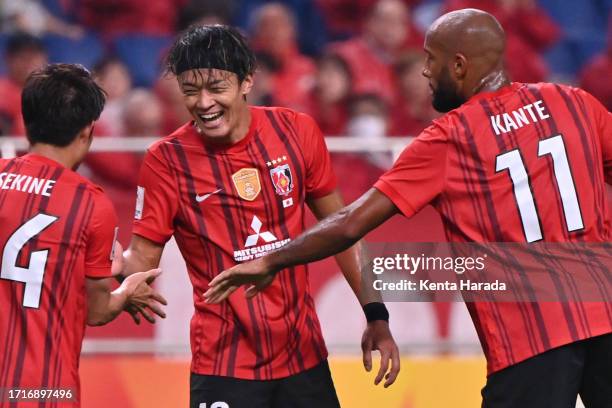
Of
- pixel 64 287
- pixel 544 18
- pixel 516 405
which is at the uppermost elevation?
pixel 544 18

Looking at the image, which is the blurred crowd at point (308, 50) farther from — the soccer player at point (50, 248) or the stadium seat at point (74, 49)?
the soccer player at point (50, 248)

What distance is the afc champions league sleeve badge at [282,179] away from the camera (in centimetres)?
455

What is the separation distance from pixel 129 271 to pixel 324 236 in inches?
31.9

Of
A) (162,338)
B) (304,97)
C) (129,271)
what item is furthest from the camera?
(304,97)

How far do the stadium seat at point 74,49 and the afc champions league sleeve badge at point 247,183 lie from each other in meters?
4.92

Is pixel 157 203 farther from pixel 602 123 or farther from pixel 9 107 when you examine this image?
pixel 9 107

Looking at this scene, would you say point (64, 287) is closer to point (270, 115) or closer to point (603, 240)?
point (270, 115)

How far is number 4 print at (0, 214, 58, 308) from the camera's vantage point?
13.2 ft

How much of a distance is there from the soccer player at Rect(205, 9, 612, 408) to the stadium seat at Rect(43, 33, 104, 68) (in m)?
5.36

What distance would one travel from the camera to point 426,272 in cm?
468

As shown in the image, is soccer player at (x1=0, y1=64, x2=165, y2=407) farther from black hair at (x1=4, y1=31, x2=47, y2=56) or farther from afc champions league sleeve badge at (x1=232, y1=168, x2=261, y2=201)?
black hair at (x1=4, y1=31, x2=47, y2=56)

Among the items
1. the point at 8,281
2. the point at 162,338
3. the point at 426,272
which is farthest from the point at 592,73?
the point at 8,281

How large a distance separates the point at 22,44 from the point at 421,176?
5.12 meters
